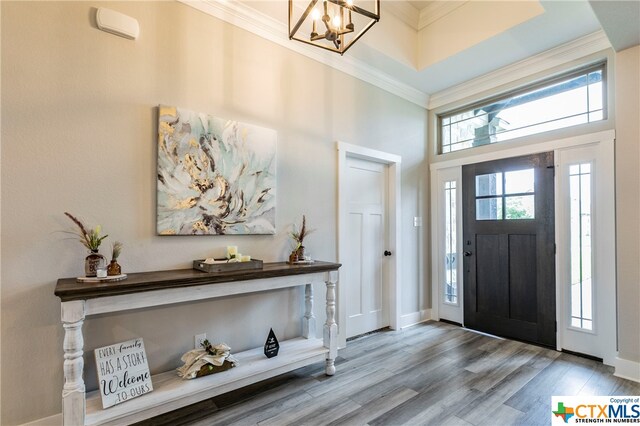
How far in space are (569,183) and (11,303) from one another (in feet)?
14.9

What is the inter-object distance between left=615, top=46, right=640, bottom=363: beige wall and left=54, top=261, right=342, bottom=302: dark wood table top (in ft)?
8.48

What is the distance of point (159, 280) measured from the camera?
1869 millimetres

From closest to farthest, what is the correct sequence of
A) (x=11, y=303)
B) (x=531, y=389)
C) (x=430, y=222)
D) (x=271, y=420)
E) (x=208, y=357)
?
1. (x=11, y=303)
2. (x=271, y=420)
3. (x=208, y=357)
4. (x=531, y=389)
5. (x=430, y=222)

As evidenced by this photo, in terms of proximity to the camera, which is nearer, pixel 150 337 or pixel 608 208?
pixel 150 337

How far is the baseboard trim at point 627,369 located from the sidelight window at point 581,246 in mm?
389

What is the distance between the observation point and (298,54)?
303cm

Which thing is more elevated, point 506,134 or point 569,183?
point 506,134

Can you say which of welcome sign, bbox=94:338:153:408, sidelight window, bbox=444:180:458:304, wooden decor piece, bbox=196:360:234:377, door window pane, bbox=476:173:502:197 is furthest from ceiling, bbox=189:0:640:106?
wooden decor piece, bbox=196:360:234:377

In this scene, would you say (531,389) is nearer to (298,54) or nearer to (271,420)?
(271,420)

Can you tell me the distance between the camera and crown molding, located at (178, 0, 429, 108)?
2.53 metres

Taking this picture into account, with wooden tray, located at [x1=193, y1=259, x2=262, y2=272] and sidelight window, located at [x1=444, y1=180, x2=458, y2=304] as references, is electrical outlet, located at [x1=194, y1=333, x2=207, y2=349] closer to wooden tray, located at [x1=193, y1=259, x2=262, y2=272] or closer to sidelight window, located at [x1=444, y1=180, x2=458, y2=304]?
wooden tray, located at [x1=193, y1=259, x2=262, y2=272]

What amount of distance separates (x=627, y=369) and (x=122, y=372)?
3.81 metres

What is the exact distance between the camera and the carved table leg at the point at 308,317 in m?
2.91

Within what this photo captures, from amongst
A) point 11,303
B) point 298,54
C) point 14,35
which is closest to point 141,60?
point 14,35
